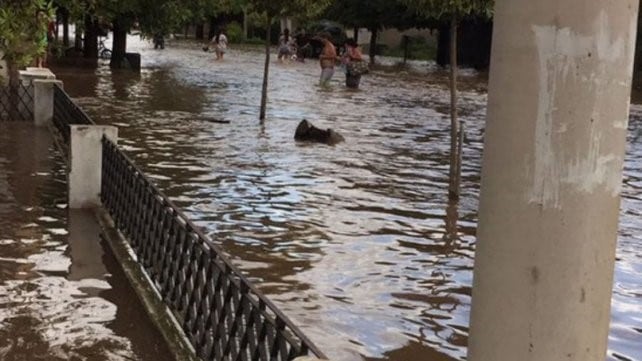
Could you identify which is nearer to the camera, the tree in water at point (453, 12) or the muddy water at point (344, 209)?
the muddy water at point (344, 209)

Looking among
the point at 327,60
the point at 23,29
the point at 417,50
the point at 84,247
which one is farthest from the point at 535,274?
the point at 417,50

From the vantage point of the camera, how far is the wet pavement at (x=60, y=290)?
17.9 feet

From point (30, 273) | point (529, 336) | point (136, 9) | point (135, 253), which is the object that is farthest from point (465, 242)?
point (136, 9)

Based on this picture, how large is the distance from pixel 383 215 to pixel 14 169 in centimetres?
500

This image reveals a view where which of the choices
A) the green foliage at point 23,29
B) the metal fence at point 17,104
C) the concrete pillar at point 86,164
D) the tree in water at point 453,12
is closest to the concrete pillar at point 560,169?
the green foliage at point 23,29

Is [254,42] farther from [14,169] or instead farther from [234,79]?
[14,169]

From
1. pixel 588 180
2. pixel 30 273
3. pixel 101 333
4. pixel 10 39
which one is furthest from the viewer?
pixel 30 273

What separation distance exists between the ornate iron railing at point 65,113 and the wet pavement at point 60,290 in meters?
1.15

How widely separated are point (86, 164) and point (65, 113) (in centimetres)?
444

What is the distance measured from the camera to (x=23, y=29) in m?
4.98

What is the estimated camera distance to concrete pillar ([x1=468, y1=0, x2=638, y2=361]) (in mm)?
1856

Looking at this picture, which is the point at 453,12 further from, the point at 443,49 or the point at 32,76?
the point at 443,49

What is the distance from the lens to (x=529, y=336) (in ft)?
6.23

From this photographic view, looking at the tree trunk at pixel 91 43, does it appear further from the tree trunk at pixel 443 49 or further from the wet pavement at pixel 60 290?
the tree trunk at pixel 443 49
